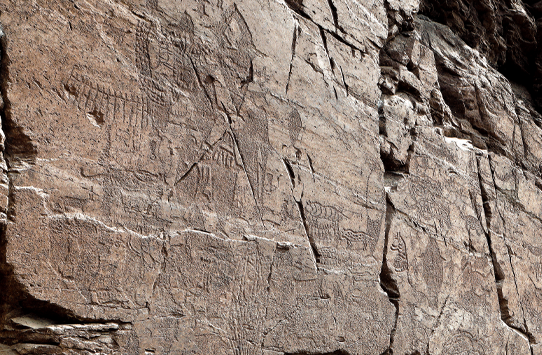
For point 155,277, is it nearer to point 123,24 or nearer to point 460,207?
point 123,24

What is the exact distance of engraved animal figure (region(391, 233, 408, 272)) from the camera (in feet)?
13.6

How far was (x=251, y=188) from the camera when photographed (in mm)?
3293

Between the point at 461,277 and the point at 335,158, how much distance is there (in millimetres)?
1665

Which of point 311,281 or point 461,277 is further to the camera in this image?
point 461,277

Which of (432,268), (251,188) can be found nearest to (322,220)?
(251,188)

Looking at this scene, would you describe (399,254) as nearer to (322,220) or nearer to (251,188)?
(322,220)

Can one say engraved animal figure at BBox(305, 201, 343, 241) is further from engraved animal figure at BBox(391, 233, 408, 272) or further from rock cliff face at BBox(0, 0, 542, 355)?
engraved animal figure at BBox(391, 233, 408, 272)

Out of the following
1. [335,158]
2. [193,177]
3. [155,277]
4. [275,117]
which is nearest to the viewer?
[155,277]

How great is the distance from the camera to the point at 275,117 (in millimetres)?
3529

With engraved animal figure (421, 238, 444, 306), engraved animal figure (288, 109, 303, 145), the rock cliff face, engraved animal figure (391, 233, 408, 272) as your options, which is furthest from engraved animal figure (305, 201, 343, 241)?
engraved animal figure (421, 238, 444, 306)

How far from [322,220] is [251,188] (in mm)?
622

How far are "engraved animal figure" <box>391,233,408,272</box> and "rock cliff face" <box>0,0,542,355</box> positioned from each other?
14mm

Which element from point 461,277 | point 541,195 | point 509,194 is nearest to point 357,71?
point 461,277

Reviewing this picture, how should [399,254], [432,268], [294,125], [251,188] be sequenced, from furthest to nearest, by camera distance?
[432,268], [399,254], [294,125], [251,188]
